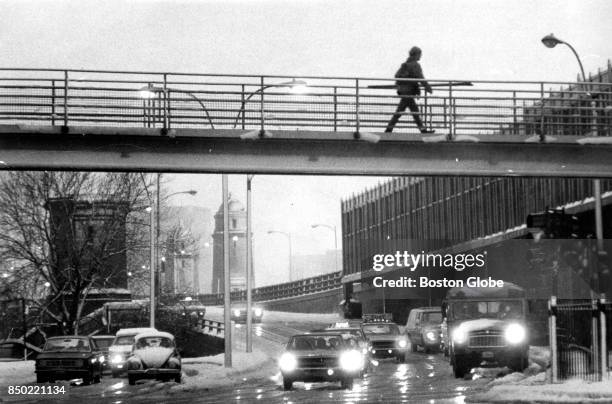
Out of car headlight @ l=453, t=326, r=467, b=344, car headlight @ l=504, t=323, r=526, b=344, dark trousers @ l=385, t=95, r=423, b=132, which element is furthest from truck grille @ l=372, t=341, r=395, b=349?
dark trousers @ l=385, t=95, r=423, b=132

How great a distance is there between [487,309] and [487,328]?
3.30ft

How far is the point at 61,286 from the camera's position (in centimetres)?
5294

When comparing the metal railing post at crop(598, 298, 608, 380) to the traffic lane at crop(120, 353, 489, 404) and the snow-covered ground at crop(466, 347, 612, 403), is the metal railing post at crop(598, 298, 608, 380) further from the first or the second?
the traffic lane at crop(120, 353, 489, 404)

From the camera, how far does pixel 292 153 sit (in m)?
25.9

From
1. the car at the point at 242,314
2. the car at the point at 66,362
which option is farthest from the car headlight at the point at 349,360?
the car at the point at 242,314

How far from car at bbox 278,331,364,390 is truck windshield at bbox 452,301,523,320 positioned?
4516 mm

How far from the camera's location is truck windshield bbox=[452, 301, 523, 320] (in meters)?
32.2

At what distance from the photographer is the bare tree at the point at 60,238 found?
170 feet

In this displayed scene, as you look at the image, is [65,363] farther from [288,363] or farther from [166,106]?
[166,106]

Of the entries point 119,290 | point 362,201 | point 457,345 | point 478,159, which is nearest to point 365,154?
point 478,159

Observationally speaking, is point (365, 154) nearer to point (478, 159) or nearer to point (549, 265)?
point (478, 159)

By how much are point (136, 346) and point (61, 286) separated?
68.6ft

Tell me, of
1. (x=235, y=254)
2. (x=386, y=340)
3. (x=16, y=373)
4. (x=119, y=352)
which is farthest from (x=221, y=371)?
(x=235, y=254)

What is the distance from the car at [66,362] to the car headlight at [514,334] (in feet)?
40.5
